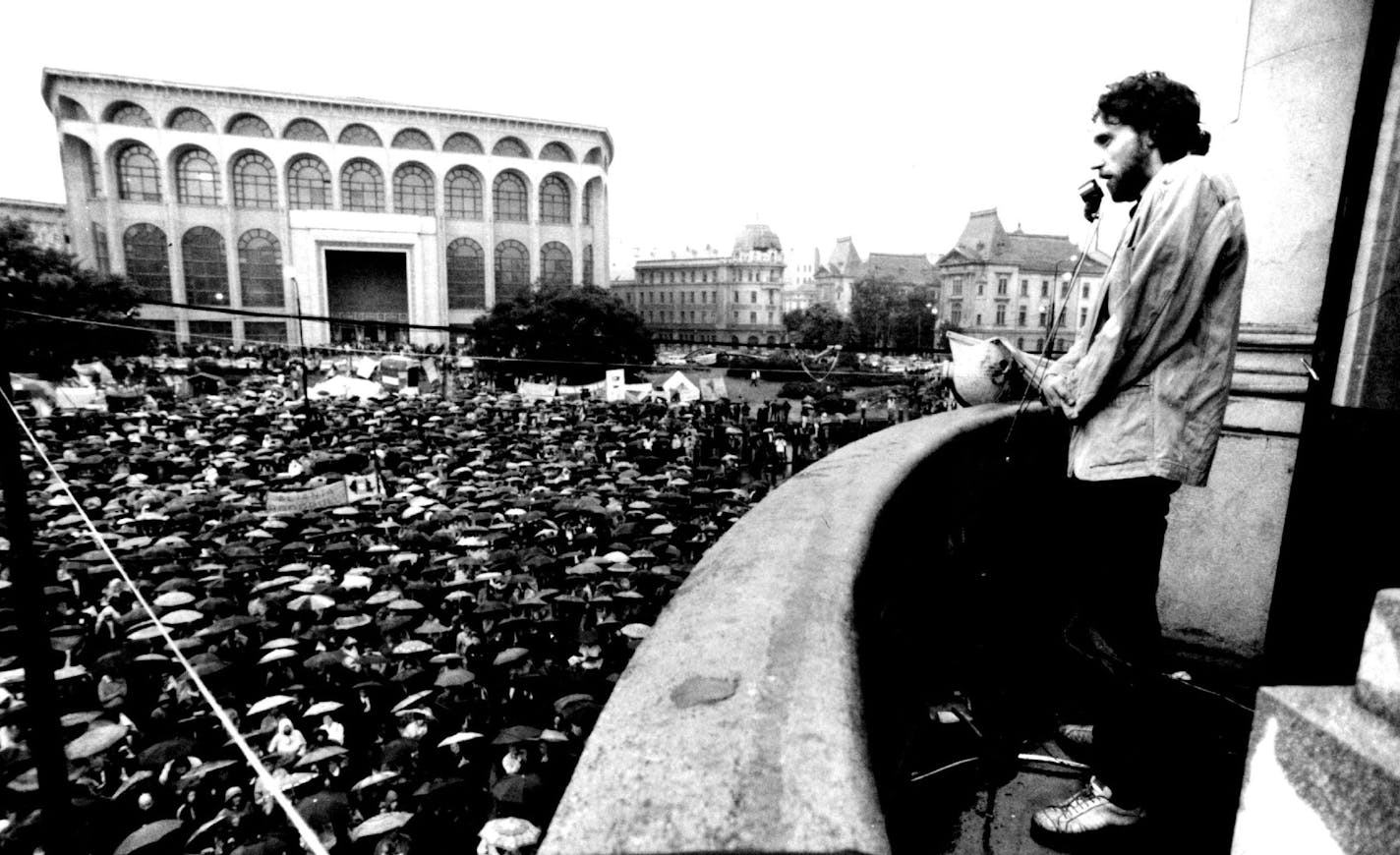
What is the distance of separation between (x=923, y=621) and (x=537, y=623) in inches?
268

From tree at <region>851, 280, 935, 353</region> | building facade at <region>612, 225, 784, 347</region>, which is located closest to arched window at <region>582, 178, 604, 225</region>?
tree at <region>851, 280, 935, 353</region>

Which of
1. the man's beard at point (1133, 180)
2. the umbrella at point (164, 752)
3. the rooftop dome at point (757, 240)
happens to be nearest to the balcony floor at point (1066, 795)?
the man's beard at point (1133, 180)

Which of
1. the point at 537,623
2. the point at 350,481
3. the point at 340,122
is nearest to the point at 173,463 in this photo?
the point at 350,481

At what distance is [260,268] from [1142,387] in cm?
7006

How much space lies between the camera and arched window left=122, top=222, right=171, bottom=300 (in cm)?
5853

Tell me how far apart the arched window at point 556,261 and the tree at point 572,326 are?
777 inches

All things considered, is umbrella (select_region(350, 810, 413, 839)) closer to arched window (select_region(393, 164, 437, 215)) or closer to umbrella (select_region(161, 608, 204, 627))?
umbrella (select_region(161, 608, 204, 627))

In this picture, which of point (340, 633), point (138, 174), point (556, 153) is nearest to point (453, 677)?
point (340, 633)

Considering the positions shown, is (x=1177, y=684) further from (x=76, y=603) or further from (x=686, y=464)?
(x=686, y=464)

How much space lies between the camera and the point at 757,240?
10481cm

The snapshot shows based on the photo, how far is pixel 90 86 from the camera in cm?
5653

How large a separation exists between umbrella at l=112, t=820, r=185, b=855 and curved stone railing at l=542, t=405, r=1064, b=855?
5326mm

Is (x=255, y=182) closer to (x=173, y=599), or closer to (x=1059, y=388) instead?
(x=173, y=599)

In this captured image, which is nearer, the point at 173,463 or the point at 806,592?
the point at 806,592
